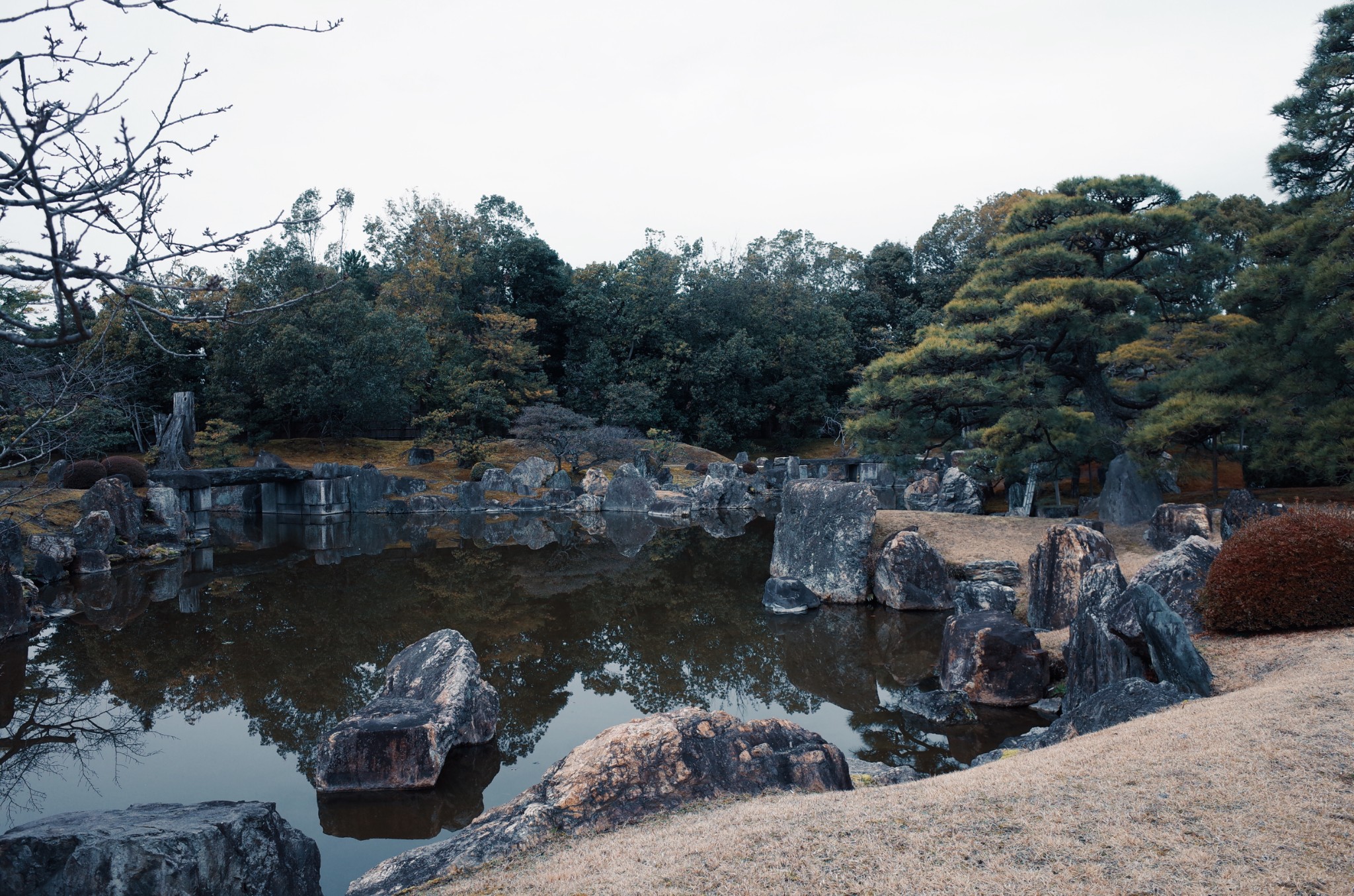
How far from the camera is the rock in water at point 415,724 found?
6.15m

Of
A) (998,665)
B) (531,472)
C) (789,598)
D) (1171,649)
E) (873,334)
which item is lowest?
(789,598)

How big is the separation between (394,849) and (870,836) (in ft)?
11.4

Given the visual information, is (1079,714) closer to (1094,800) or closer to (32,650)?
(1094,800)

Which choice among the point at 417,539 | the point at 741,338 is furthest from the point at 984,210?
the point at 417,539

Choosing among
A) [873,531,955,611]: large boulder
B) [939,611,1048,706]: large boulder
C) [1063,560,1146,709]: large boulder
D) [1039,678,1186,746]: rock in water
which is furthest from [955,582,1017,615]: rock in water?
[1039,678,1186,746]: rock in water

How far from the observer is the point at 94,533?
1534 cm

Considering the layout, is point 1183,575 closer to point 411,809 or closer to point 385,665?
point 411,809

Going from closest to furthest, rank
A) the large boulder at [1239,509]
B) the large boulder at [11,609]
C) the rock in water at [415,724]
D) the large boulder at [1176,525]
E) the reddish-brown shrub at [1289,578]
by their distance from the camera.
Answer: the rock in water at [415,724] < the reddish-brown shrub at [1289,578] < the large boulder at [11,609] < the large boulder at [1239,509] < the large boulder at [1176,525]

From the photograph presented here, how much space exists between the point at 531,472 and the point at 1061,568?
20.9 metres

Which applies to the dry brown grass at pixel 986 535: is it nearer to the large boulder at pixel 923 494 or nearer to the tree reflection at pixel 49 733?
the large boulder at pixel 923 494

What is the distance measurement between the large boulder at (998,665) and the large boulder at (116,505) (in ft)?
55.5

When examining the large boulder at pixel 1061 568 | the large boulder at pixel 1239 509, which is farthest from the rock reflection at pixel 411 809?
the large boulder at pixel 1239 509

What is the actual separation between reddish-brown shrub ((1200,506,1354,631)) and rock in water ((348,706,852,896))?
4799 mm

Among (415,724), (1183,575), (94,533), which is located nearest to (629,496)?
(94,533)
